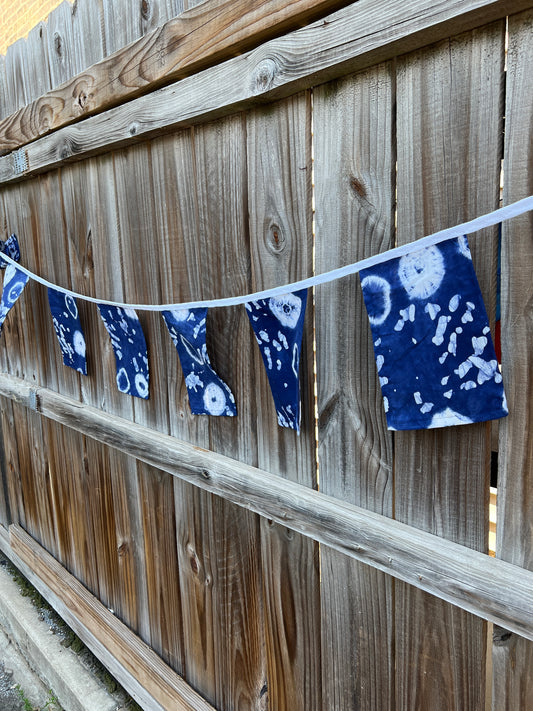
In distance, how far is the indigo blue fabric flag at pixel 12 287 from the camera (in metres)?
2.22

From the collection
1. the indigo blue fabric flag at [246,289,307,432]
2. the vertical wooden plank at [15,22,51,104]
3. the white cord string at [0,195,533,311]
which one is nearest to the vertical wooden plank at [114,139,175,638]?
the white cord string at [0,195,533,311]

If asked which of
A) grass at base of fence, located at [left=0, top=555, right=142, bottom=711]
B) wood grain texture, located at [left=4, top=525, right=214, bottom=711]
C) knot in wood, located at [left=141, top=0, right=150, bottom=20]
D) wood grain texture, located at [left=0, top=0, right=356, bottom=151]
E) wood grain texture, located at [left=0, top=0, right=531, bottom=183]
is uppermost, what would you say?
knot in wood, located at [left=141, top=0, right=150, bottom=20]

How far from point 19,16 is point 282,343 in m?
7.77

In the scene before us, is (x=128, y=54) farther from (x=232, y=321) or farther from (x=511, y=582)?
(x=511, y=582)

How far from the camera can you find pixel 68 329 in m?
2.10

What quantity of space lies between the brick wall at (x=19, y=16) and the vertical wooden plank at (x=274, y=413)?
631 centimetres

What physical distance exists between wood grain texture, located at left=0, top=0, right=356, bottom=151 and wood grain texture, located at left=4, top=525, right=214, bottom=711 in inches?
82.4

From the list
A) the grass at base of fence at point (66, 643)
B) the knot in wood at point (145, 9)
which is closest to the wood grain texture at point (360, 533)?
the grass at base of fence at point (66, 643)

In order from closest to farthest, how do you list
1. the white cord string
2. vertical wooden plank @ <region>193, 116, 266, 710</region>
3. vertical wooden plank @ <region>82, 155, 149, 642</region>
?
1. the white cord string
2. vertical wooden plank @ <region>193, 116, 266, 710</region>
3. vertical wooden plank @ <region>82, 155, 149, 642</region>

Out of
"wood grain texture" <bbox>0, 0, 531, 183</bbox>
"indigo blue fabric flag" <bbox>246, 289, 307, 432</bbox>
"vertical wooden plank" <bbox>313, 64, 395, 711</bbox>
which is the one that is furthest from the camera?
"indigo blue fabric flag" <bbox>246, 289, 307, 432</bbox>

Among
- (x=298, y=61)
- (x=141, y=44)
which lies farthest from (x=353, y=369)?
(x=141, y=44)

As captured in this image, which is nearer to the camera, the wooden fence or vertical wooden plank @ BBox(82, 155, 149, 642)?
the wooden fence

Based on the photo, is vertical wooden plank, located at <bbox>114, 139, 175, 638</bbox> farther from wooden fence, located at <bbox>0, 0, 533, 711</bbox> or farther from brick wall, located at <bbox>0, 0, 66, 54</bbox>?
brick wall, located at <bbox>0, 0, 66, 54</bbox>

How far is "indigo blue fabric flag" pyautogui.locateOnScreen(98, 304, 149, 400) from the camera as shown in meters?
1.72
